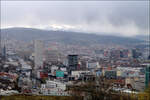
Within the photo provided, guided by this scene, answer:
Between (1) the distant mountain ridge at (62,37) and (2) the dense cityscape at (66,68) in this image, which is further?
(1) the distant mountain ridge at (62,37)

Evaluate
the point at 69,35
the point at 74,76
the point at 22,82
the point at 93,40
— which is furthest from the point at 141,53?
the point at 22,82

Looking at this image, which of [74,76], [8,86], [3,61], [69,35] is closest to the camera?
[8,86]

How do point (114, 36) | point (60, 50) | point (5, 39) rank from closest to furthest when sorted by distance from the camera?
point (5, 39) → point (60, 50) → point (114, 36)

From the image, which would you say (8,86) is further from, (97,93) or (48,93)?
(97,93)

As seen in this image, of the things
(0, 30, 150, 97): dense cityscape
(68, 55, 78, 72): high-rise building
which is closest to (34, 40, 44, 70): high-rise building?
(0, 30, 150, 97): dense cityscape

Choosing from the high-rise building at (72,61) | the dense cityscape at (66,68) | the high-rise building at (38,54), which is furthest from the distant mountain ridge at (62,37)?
the high-rise building at (72,61)

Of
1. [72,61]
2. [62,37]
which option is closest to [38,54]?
[72,61]

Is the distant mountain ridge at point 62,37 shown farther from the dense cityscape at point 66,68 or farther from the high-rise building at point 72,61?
the high-rise building at point 72,61
